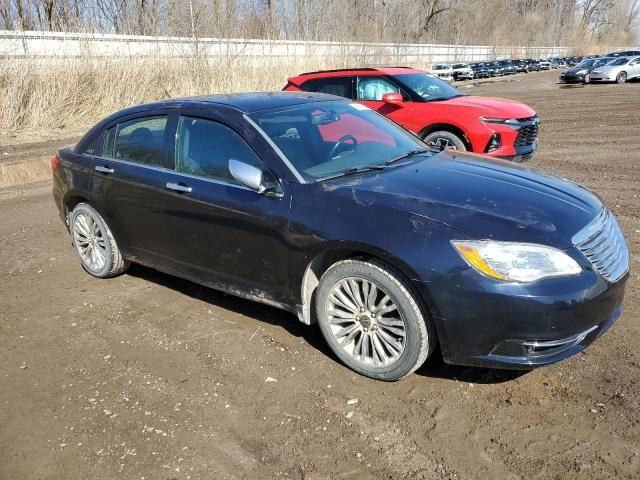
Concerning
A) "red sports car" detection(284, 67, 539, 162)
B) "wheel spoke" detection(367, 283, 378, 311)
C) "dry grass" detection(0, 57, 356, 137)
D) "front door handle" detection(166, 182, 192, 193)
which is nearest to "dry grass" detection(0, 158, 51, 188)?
"dry grass" detection(0, 57, 356, 137)

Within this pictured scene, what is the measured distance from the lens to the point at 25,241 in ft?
21.3

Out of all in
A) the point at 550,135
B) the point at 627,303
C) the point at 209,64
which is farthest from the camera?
the point at 209,64

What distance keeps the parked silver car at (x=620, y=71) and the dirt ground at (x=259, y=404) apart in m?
33.2

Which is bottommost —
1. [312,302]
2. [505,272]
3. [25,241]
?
[25,241]

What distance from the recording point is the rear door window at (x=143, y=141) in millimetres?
4391

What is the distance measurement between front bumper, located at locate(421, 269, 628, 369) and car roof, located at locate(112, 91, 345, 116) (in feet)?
6.57

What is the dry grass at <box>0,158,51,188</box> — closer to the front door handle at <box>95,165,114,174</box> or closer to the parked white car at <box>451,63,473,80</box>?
the front door handle at <box>95,165,114,174</box>

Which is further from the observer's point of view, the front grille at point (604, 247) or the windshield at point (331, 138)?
the windshield at point (331, 138)

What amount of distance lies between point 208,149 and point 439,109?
5.32m

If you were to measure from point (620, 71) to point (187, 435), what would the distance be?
120 ft

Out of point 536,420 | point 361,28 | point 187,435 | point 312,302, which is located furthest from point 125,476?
point 361,28

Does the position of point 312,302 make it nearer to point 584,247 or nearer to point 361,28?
point 584,247

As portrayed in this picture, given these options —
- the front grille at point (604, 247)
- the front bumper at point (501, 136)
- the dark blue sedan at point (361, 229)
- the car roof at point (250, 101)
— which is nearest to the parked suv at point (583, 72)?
the front bumper at point (501, 136)

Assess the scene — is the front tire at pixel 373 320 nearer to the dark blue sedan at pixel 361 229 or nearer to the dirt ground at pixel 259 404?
the dark blue sedan at pixel 361 229
